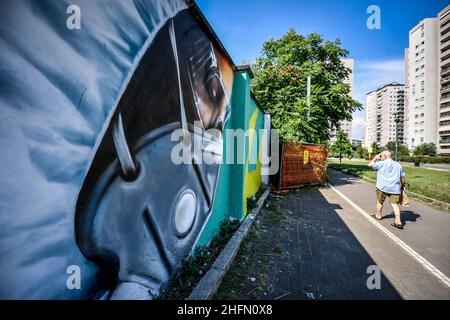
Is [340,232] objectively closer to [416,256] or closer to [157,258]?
[416,256]

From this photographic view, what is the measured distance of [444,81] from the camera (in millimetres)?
58781

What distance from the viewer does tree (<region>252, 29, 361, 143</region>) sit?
1126 cm

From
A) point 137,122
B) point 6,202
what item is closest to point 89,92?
point 137,122

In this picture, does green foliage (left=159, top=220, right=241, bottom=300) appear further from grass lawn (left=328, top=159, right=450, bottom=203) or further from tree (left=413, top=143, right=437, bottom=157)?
tree (left=413, top=143, right=437, bottom=157)

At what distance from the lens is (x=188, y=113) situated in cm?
289

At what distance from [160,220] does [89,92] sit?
152 cm

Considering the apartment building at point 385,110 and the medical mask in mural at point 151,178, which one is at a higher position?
the apartment building at point 385,110

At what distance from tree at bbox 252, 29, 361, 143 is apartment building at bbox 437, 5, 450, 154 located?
6766 centimetres

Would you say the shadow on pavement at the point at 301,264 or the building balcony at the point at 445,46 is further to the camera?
the building balcony at the point at 445,46

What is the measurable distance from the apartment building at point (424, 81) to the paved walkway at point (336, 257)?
263 feet

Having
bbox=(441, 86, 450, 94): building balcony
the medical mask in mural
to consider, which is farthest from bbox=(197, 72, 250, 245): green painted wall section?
bbox=(441, 86, 450, 94): building balcony

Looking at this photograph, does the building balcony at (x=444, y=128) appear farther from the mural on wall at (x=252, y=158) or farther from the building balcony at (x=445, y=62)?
the mural on wall at (x=252, y=158)

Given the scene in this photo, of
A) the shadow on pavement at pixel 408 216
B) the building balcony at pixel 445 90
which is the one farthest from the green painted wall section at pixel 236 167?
the building balcony at pixel 445 90

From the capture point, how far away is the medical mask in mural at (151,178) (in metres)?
1.65
